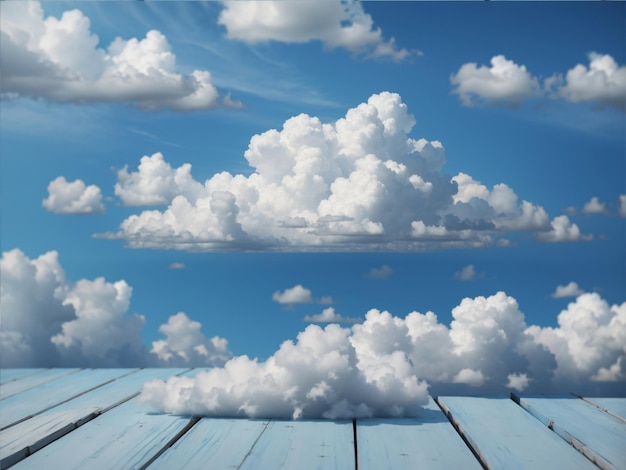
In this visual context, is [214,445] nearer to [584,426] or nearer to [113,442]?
[113,442]

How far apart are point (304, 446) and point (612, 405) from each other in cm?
191

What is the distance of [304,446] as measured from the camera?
329 cm

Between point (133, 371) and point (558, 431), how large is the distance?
2982 millimetres

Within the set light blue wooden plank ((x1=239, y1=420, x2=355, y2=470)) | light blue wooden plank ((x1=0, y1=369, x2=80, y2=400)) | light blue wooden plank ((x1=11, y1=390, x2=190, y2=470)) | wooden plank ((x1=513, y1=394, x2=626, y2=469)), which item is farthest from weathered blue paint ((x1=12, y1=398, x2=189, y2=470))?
wooden plank ((x1=513, y1=394, x2=626, y2=469))

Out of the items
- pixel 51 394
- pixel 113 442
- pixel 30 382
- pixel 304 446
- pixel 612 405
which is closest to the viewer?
pixel 304 446

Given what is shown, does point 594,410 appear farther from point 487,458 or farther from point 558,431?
point 487,458

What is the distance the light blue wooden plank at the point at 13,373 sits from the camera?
5290mm

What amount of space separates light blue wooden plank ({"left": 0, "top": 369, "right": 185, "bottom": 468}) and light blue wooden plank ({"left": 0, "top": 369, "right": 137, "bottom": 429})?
0.08 meters

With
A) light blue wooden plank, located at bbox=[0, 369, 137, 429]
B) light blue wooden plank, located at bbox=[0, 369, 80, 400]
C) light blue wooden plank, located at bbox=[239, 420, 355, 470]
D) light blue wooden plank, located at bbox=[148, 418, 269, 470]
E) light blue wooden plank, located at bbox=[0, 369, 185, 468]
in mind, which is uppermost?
light blue wooden plank, located at bbox=[239, 420, 355, 470]

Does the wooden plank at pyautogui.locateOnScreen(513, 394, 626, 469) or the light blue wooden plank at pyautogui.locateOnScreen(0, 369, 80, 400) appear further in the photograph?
the light blue wooden plank at pyautogui.locateOnScreen(0, 369, 80, 400)

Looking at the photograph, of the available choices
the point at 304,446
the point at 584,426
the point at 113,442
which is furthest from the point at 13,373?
the point at 584,426

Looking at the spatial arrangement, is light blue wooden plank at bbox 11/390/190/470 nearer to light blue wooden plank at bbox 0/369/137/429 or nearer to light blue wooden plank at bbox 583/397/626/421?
light blue wooden plank at bbox 0/369/137/429

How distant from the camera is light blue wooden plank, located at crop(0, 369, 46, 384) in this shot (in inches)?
208

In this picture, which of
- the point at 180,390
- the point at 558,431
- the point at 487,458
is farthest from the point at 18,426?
the point at 558,431
